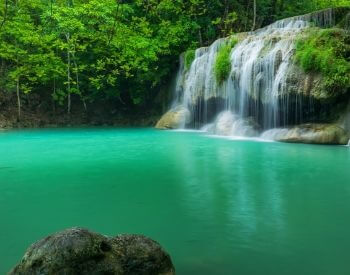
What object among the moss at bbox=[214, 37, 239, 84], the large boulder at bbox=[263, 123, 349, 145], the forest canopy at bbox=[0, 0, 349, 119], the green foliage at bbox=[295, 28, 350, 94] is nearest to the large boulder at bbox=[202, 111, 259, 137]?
the moss at bbox=[214, 37, 239, 84]

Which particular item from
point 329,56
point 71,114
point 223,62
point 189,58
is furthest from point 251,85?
point 71,114

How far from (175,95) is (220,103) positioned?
4.55 meters

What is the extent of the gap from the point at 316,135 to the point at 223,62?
18.8 feet

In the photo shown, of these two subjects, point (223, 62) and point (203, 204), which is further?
point (223, 62)

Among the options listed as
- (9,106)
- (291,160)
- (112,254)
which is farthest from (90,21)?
(112,254)

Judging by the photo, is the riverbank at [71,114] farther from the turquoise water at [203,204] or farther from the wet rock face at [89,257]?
the wet rock face at [89,257]

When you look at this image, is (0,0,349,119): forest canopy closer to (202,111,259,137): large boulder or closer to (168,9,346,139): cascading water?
(168,9,346,139): cascading water

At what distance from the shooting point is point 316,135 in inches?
479

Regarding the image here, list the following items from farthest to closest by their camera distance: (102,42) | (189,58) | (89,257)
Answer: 1. (102,42)
2. (189,58)
3. (89,257)

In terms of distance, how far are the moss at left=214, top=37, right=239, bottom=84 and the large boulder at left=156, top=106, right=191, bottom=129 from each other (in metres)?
2.75

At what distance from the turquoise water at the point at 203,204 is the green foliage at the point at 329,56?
215 cm

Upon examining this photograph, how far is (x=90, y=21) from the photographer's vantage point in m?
20.6

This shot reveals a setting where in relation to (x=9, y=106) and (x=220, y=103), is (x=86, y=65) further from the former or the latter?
(x=220, y=103)

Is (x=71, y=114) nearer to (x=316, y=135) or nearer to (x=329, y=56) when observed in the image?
(x=316, y=135)
